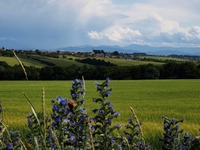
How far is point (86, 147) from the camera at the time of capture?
3.05m

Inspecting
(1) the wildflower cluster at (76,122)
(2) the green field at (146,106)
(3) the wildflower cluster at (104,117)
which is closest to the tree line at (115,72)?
(2) the green field at (146,106)

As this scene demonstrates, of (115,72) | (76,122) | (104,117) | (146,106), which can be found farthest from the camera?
(115,72)

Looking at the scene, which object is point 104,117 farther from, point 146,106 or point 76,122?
point 146,106

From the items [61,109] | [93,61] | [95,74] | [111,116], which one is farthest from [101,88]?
[93,61]

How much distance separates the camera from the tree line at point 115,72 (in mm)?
72688

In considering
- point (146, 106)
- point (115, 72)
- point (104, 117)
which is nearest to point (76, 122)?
point (104, 117)

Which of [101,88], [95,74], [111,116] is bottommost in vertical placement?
[95,74]

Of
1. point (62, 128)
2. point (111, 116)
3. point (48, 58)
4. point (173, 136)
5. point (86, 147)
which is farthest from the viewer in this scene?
point (48, 58)

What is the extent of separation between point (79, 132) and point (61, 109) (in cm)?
65

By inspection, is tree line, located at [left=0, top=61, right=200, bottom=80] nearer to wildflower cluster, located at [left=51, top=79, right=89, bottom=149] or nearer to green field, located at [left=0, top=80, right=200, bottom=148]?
green field, located at [left=0, top=80, right=200, bottom=148]

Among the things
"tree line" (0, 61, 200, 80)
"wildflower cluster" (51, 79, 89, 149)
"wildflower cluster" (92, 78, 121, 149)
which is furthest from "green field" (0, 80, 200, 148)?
"tree line" (0, 61, 200, 80)

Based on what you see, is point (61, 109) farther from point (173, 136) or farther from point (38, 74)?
point (38, 74)

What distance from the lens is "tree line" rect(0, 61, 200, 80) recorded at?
72.7 metres

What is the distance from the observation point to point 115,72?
74.9 m
